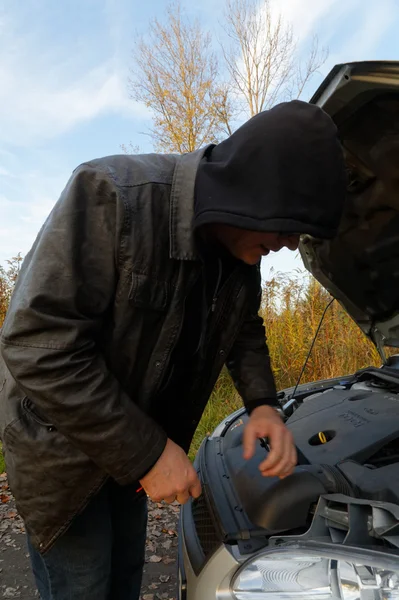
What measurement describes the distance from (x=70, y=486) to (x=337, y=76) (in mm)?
1583

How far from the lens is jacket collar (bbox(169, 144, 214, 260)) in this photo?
4.31 ft

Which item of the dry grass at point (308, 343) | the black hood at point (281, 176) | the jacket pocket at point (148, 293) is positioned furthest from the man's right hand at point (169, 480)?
the dry grass at point (308, 343)

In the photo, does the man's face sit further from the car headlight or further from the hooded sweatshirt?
the car headlight

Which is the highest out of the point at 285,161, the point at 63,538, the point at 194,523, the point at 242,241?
the point at 285,161

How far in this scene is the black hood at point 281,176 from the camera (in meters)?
1.16

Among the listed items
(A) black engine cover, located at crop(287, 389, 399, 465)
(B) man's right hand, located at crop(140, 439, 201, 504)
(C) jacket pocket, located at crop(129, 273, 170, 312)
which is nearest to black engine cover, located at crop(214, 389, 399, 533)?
(A) black engine cover, located at crop(287, 389, 399, 465)

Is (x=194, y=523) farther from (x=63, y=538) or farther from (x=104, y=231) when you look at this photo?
(x=104, y=231)

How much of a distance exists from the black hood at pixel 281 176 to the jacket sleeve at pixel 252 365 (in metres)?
0.63

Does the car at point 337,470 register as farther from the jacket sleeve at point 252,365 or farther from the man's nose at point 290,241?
the man's nose at point 290,241

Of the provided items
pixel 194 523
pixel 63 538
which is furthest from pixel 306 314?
pixel 63 538

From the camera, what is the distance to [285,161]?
1150 millimetres

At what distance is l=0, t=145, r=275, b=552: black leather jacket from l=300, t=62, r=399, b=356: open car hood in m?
0.69

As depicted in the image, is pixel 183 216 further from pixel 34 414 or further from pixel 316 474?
pixel 316 474

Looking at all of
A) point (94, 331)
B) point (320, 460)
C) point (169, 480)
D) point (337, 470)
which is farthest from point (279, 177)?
point (320, 460)
